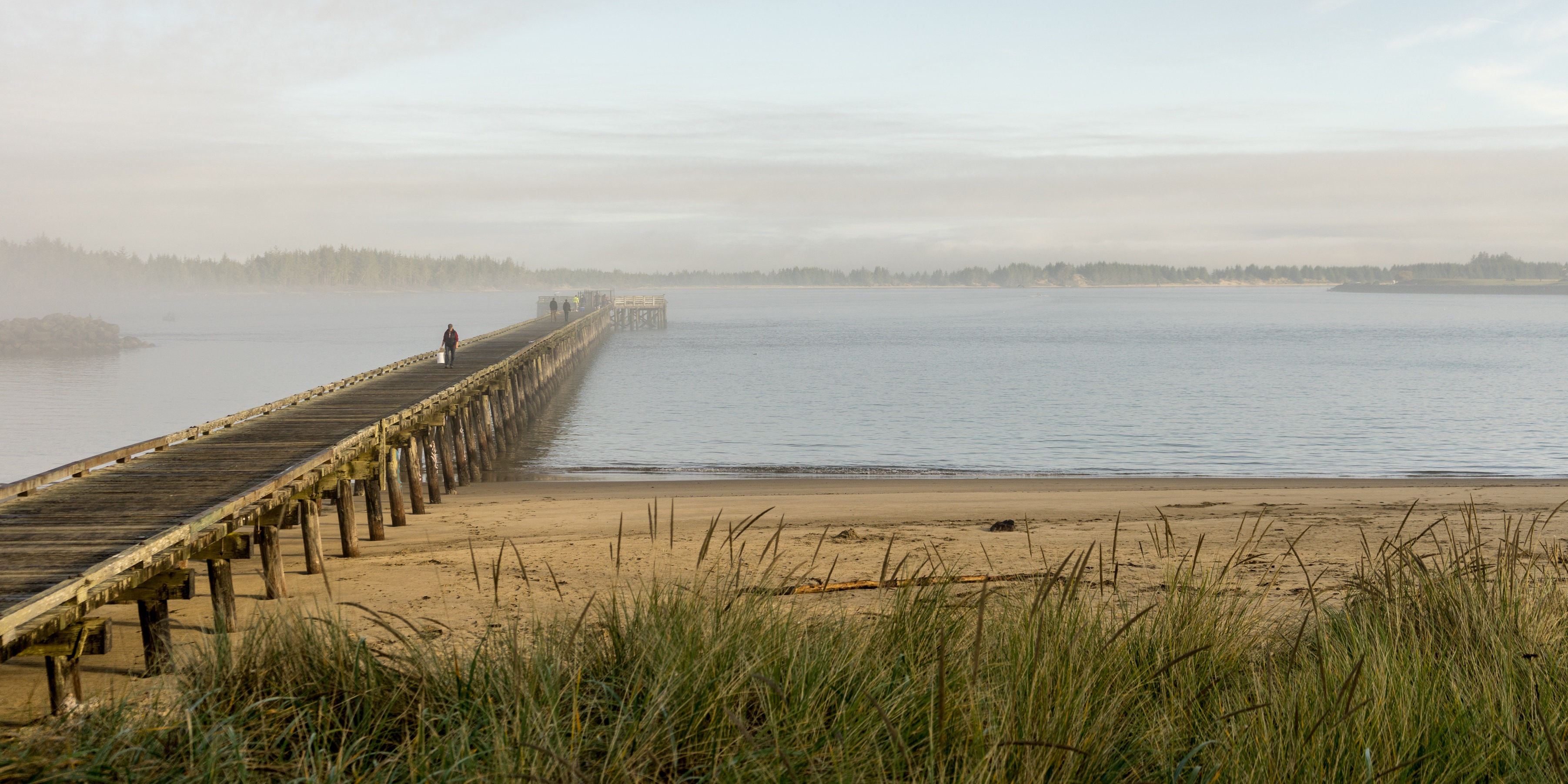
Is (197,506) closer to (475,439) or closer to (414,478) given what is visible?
(414,478)

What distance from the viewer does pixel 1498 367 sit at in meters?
58.5

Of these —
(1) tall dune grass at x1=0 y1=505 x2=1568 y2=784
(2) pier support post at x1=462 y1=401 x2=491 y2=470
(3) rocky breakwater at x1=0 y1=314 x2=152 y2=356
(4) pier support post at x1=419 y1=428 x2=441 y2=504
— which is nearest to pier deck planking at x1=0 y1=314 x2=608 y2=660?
(4) pier support post at x1=419 y1=428 x2=441 y2=504

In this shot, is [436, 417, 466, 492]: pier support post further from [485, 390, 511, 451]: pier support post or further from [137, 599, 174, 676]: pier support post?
[137, 599, 174, 676]: pier support post

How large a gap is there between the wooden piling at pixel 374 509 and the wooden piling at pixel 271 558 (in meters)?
4.41

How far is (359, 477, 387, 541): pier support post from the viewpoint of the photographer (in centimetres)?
1524

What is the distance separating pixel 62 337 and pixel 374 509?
92113 millimetres

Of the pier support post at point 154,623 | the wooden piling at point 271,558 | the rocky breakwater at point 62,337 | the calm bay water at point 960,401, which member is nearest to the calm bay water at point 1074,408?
the calm bay water at point 960,401

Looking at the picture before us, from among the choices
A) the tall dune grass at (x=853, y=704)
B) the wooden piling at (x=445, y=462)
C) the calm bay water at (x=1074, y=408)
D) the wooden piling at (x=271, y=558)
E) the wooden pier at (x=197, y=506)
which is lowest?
the calm bay water at (x=1074, y=408)

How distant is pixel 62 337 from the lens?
292 ft

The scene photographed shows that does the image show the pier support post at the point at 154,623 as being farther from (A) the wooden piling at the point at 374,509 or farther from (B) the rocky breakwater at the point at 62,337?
(B) the rocky breakwater at the point at 62,337

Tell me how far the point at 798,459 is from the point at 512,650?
2382cm

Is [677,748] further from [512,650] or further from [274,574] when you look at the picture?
[274,574]

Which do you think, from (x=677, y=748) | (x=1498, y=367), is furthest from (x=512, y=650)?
(x=1498, y=367)

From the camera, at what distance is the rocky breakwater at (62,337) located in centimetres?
8494
